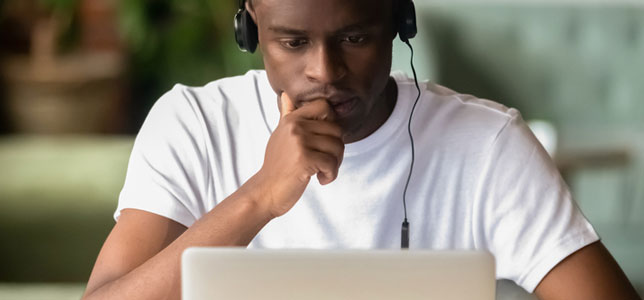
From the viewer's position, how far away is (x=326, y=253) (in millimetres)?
865

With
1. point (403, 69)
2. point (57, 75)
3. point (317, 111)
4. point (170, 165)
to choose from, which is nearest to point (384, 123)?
point (317, 111)

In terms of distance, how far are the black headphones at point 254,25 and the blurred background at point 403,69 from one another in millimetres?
2131

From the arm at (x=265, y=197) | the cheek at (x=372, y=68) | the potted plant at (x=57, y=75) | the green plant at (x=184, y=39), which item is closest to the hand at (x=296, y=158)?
the arm at (x=265, y=197)

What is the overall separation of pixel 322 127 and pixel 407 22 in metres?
0.25

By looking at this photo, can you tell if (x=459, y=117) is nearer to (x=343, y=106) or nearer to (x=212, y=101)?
(x=343, y=106)

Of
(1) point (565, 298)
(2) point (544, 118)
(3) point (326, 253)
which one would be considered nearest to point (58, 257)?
(1) point (565, 298)

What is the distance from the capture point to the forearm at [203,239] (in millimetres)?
1240

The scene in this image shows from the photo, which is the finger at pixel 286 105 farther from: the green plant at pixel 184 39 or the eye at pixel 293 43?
the green plant at pixel 184 39

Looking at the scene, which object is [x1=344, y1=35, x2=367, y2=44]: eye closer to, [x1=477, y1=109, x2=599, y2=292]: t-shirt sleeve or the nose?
the nose

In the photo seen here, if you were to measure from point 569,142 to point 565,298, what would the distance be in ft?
9.01

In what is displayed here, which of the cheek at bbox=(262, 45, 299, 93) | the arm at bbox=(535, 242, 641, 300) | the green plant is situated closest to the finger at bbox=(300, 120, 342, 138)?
the cheek at bbox=(262, 45, 299, 93)

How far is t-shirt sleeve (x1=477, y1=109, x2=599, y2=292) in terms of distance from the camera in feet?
4.24

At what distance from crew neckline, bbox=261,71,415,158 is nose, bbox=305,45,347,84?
0.16 metres

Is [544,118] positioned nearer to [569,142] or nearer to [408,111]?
[569,142]
